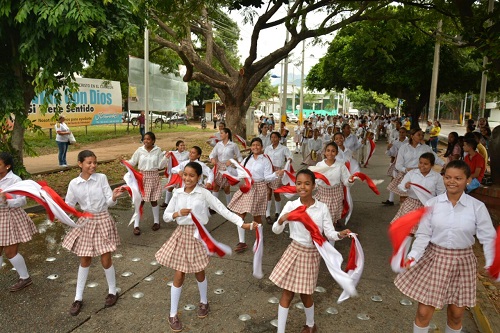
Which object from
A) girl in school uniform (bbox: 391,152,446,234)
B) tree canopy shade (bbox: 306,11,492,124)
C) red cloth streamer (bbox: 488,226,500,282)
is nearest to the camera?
red cloth streamer (bbox: 488,226,500,282)

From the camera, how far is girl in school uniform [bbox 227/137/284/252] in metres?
5.89

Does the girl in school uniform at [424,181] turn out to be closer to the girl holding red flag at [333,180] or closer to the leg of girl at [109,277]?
the girl holding red flag at [333,180]

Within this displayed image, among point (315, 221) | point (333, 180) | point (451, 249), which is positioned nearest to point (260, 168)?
point (333, 180)

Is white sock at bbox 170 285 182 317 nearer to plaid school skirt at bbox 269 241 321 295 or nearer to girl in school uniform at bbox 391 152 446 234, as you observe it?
plaid school skirt at bbox 269 241 321 295

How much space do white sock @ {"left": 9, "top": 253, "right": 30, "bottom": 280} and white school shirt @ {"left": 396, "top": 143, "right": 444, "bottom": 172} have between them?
19.7 feet

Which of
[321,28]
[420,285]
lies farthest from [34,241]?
[321,28]

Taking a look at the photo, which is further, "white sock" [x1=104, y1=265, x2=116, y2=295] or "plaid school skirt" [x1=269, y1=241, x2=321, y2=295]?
"white sock" [x1=104, y1=265, x2=116, y2=295]

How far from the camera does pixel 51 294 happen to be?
Result: 4367 mm

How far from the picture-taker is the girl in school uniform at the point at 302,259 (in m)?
3.36

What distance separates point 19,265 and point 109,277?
3.69 ft

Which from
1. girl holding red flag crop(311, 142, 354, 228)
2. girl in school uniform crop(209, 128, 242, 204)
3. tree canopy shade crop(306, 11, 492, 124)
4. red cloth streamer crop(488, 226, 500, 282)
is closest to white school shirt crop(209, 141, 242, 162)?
girl in school uniform crop(209, 128, 242, 204)

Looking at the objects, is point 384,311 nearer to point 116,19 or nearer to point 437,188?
point 437,188

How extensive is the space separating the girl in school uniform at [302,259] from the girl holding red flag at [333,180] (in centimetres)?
240

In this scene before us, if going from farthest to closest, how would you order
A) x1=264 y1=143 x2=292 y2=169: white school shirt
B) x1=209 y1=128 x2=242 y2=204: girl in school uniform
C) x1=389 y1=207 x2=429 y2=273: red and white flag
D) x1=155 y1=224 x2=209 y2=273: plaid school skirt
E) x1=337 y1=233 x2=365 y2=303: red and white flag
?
x1=209 y1=128 x2=242 y2=204: girl in school uniform < x1=264 y1=143 x2=292 y2=169: white school shirt < x1=155 y1=224 x2=209 y2=273: plaid school skirt < x1=337 y1=233 x2=365 y2=303: red and white flag < x1=389 y1=207 x2=429 y2=273: red and white flag
